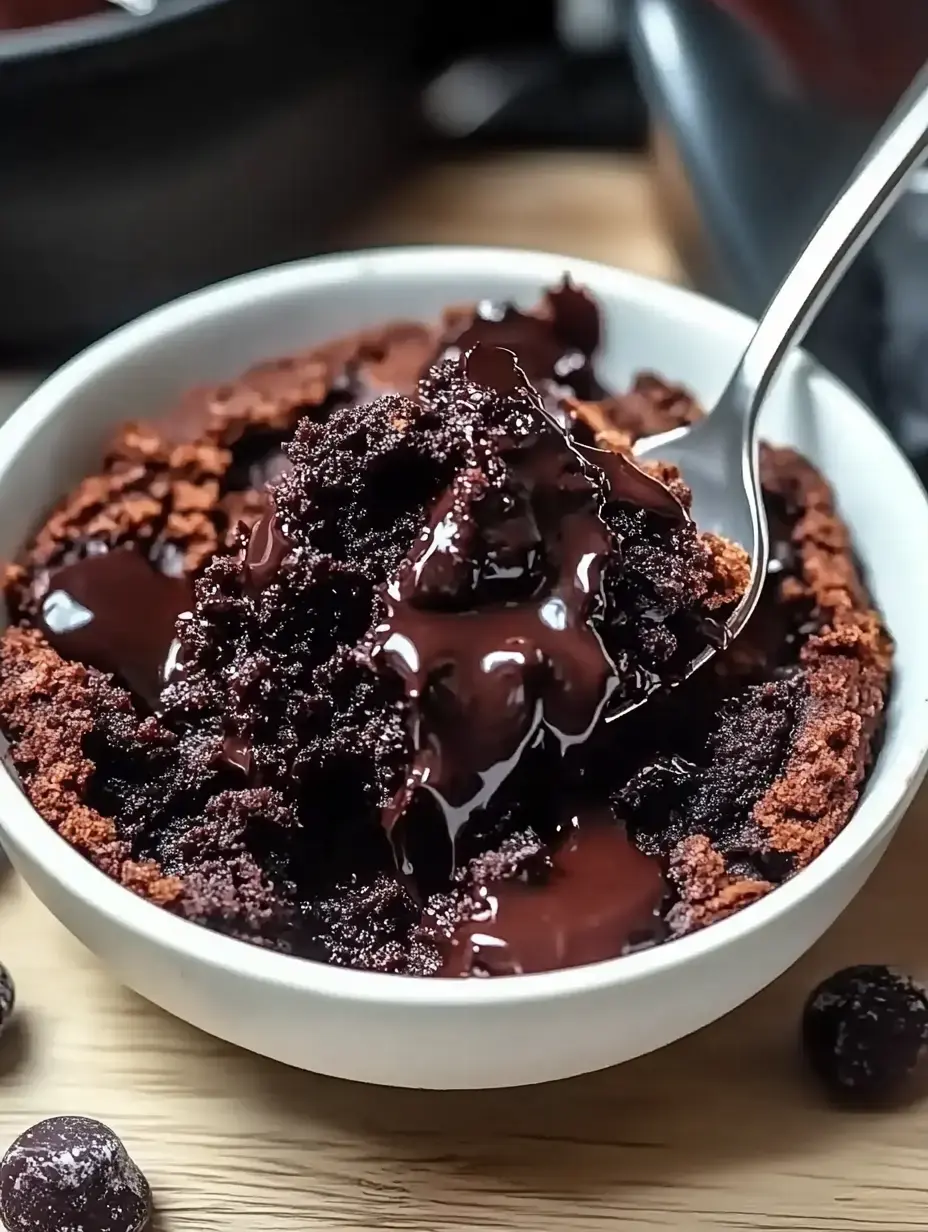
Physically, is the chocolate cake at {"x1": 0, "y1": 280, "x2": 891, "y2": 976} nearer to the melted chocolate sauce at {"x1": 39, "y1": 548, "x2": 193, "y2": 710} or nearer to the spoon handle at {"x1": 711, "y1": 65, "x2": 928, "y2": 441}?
the melted chocolate sauce at {"x1": 39, "y1": 548, "x2": 193, "y2": 710}

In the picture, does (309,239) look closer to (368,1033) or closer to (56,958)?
(56,958)

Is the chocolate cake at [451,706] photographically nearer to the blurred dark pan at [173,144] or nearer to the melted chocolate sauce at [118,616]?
the melted chocolate sauce at [118,616]

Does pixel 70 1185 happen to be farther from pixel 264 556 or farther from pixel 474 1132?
pixel 264 556

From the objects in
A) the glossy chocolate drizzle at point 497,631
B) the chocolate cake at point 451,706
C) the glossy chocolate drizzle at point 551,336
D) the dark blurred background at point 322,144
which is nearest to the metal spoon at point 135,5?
the dark blurred background at point 322,144

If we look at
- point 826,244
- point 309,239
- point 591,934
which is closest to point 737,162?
point 826,244

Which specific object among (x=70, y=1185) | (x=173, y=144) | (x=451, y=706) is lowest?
(x=70, y=1185)

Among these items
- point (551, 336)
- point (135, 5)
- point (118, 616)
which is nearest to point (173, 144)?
point (135, 5)
